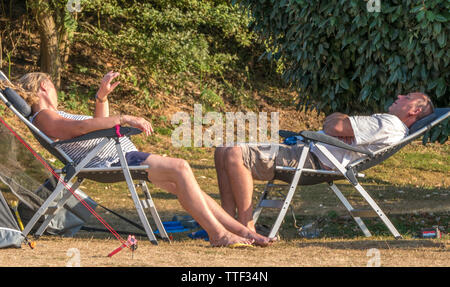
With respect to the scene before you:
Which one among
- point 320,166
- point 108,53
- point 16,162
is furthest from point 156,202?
point 108,53

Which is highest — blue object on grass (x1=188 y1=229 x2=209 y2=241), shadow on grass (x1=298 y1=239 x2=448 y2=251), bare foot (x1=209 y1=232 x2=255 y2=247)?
bare foot (x1=209 y1=232 x2=255 y2=247)

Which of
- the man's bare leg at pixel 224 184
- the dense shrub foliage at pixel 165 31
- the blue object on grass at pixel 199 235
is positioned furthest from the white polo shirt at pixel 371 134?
the dense shrub foliage at pixel 165 31

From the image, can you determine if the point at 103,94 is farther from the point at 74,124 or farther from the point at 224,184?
the point at 224,184

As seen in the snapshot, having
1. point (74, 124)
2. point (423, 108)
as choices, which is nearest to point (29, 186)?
point (74, 124)

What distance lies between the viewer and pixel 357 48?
5.78 metres

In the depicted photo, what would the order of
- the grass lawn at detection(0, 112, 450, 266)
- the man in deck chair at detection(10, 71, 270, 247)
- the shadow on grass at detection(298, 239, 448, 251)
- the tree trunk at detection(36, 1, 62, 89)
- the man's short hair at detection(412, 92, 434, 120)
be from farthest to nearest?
the tree trunk at detection(36, 1, 62, 89), the man's short hair at detection(412, 92, 434, 120), the man in deck chair at detection(10, 71, 270, 247), the shadow on grass at detection(298, 239, 448, 251), the grass lawn at detection(0, 112, 450, 266)

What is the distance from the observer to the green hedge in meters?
5.26

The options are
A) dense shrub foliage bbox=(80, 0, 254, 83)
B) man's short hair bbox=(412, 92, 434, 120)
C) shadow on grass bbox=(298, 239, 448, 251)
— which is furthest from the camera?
dense shrub foliage bbox=(80, 0, 254, 83)

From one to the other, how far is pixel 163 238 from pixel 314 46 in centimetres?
233

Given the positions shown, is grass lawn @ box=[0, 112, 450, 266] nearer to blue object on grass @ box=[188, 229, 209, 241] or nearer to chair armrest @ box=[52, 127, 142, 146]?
blue object on grass @ box=[188, 229, 209, 241]

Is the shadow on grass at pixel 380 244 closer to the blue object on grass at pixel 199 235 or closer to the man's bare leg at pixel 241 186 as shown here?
the man's bare leg at pixel 241 186

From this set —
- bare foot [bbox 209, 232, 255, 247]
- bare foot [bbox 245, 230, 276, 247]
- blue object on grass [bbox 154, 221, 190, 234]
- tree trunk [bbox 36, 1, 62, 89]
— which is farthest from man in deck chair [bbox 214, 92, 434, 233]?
tree trunk [bbox 36, 1, 62, 89]

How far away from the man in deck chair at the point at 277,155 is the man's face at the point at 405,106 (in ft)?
0.38

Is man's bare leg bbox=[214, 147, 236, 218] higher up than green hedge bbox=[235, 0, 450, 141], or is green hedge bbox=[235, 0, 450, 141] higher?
green hedge bbox=[235, 0, 450, 141]
